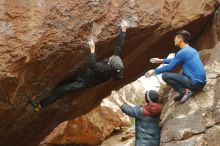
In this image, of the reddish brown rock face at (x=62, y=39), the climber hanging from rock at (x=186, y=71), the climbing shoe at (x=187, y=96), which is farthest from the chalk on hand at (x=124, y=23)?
the climbing shoe at (x=187, y=96)

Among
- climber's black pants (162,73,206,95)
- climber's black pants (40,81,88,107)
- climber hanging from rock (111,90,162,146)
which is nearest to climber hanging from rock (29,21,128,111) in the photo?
climber's black pants (40,81,88,107)

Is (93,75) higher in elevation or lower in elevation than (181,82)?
higher


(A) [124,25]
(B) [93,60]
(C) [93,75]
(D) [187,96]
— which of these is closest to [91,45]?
(B) [93,60]

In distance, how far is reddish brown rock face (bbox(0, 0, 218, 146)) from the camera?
1012 cm

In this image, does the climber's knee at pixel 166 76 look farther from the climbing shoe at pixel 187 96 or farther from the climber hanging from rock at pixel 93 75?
the climber hanging from rock at pixel 93 75

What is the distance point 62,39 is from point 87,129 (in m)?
7.94

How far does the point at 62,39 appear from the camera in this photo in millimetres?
10562

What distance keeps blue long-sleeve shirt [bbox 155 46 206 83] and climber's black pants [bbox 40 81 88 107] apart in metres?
2.00

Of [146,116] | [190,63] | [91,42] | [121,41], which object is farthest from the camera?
[121,41]

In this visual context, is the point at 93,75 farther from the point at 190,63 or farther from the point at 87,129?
the point at 87,129

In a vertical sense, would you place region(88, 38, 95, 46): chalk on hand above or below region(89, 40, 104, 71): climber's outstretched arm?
above

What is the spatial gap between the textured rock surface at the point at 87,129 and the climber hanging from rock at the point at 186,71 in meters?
7.50

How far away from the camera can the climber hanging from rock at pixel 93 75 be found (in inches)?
425

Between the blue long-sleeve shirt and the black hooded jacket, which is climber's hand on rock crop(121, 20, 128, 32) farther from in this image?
the blue long-sleeve shirt
